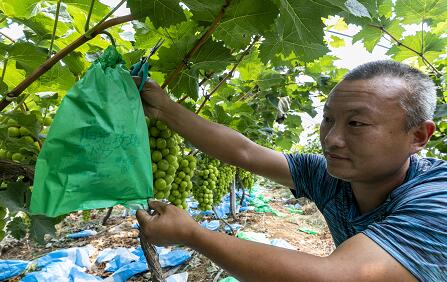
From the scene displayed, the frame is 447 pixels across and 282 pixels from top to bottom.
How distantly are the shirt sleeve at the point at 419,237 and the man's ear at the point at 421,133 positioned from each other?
1.13 feet

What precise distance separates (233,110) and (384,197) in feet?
7.48

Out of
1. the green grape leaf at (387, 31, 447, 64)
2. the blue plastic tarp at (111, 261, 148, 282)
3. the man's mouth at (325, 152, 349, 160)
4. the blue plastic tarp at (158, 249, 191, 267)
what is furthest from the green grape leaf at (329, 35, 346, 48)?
the blue plastic tarp at (111, 261, 148, 282)

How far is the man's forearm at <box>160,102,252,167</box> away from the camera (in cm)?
184

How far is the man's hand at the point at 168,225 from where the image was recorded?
51.9 inches

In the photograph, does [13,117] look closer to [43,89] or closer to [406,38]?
[43,89]

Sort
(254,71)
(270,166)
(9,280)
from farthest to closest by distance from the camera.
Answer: (9,280) < (254,71) < (270,166)

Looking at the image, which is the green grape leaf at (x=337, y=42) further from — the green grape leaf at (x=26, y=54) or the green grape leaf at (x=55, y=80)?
the green grape leaf at (x=26, y=54)

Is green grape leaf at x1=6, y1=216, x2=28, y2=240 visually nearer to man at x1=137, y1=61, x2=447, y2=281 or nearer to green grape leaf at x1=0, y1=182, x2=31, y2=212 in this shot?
green grape leaf at x1=0, y1=182, x2=31, y2=212

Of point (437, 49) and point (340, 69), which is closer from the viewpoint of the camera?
point (437, 49)

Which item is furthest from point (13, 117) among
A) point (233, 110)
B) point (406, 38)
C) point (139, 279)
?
point (139, 279)

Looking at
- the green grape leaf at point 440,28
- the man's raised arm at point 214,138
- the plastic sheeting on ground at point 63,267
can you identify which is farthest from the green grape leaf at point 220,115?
the plastic sheeting on ground at point 63,267

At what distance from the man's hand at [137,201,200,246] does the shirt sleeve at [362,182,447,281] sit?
658 millimetres

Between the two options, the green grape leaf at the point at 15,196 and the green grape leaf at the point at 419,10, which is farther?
the green grape leaf at the point at 419,10

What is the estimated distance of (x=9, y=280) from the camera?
5.26 metres
